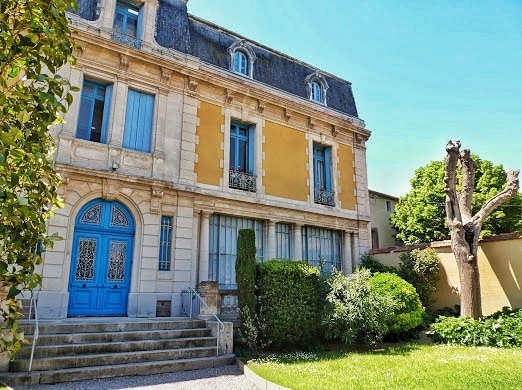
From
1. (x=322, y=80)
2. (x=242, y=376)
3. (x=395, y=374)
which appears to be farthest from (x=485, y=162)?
(x=242, y=376)

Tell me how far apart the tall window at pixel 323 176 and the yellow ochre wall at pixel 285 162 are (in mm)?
693

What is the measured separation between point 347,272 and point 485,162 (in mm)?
12935

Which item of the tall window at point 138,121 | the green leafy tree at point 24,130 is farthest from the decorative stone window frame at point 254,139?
the green leafy tree at point 24,130

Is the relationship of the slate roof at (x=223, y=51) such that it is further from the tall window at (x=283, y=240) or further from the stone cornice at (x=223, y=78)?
the tall window at (x=283, y=240)

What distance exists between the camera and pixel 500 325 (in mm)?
8719

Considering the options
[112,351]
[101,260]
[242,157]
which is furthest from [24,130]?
[242,157]

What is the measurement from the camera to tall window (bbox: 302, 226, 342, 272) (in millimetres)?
12570

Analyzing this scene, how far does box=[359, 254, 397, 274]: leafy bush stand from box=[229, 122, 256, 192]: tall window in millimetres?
4878

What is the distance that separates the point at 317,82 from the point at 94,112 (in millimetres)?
8377

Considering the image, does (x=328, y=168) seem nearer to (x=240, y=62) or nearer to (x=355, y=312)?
(x=240, y=62)

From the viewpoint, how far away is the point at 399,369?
6371 millimetres

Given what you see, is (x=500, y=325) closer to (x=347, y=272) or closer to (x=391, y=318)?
(x=391, y=318)

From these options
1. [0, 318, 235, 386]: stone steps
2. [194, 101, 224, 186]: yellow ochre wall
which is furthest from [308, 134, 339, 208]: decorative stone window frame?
[0, 318, 235, 386]: stone steps

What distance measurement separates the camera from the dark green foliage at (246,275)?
26.0 ft
